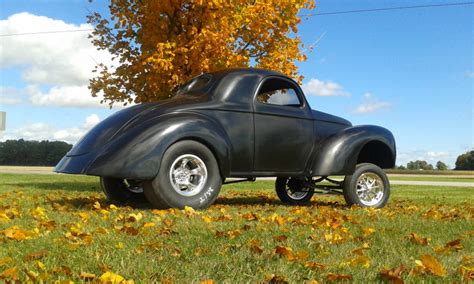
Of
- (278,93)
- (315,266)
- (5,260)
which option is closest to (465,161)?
(278,93)

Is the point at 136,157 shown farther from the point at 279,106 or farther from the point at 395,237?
the point at 395,237

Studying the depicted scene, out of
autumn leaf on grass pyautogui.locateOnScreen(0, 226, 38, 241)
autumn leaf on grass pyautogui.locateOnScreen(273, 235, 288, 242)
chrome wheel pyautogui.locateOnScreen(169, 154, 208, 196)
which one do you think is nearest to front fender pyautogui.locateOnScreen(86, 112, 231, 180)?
chrome wheel pyautogui.locateOnScreen(169, 154, 208, 196)

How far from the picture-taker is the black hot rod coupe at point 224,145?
5.98m

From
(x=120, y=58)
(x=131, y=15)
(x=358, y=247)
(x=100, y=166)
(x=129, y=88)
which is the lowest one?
(x=358, y=247)

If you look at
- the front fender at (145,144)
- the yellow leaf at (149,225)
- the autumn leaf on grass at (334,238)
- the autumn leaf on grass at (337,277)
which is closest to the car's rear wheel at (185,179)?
the front fender at (145,144)

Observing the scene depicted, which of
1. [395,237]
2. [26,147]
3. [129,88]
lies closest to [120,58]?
[129,88]

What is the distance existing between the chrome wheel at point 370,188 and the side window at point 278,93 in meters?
1.56

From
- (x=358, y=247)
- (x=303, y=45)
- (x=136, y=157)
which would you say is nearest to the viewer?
(x=358, y=247)

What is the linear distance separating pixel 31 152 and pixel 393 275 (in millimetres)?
59980

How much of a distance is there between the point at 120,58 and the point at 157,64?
250 cm

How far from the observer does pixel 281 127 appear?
7.09 meters

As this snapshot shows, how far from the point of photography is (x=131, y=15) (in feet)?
42.0

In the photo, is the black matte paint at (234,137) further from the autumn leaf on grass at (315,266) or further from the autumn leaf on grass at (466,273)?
the autumn leaf on grass at (466,273)

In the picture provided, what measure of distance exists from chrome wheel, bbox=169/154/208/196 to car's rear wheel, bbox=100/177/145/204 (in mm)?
1480
